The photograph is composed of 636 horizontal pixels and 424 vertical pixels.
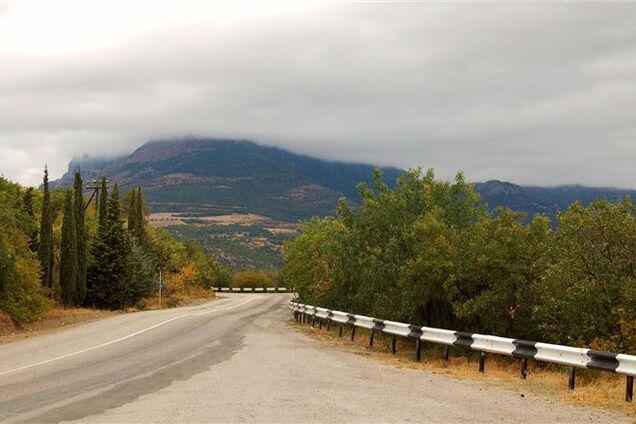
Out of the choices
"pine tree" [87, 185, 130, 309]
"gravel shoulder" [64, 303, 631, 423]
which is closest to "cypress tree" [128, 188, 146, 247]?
"pine tree" [87, 185, 130, 309]

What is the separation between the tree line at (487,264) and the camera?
18.8m

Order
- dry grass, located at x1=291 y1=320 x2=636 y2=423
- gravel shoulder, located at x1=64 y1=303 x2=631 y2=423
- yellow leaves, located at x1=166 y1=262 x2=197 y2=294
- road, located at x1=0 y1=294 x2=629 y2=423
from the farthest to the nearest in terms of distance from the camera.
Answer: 1. yellow leaves, located at x1=166 y1=262 x2=197 y2=294
2. dry grass, located at x1=291 y1=320 x2=636 y2=423
3. road, located at x1=0 y1=294 x2=629 y2=423
4. gravel shoulder, located at x1=64 y1=303 x2=631 y2=423

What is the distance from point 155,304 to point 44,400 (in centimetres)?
5552

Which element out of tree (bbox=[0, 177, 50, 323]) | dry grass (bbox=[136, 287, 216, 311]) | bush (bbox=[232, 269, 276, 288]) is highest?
tree (bbox=[0, 177, 50, 323])

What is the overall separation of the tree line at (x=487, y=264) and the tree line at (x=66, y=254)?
15.3 metres

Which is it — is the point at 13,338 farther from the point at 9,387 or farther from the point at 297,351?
the point at 9,387

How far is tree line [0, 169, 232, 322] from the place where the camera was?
34.2 meters

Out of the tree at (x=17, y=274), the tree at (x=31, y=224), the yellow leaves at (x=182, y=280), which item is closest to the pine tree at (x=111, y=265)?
the tree at (x=31, y=224)

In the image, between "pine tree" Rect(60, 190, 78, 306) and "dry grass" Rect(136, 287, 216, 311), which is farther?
"dry grass" Rect(136, 287, 216, 311)

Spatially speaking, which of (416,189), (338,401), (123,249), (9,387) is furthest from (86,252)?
(338,401)

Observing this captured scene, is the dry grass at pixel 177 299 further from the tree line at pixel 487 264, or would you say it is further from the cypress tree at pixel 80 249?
the tree line at pixel 487 264

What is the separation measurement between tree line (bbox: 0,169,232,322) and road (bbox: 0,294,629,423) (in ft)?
47.7

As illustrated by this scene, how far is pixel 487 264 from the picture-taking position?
22.7 meters

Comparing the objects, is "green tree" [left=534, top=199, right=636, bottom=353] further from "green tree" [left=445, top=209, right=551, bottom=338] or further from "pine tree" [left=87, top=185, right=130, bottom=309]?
"pine tree" [left=87, top=185, right=130, bottom=309]
